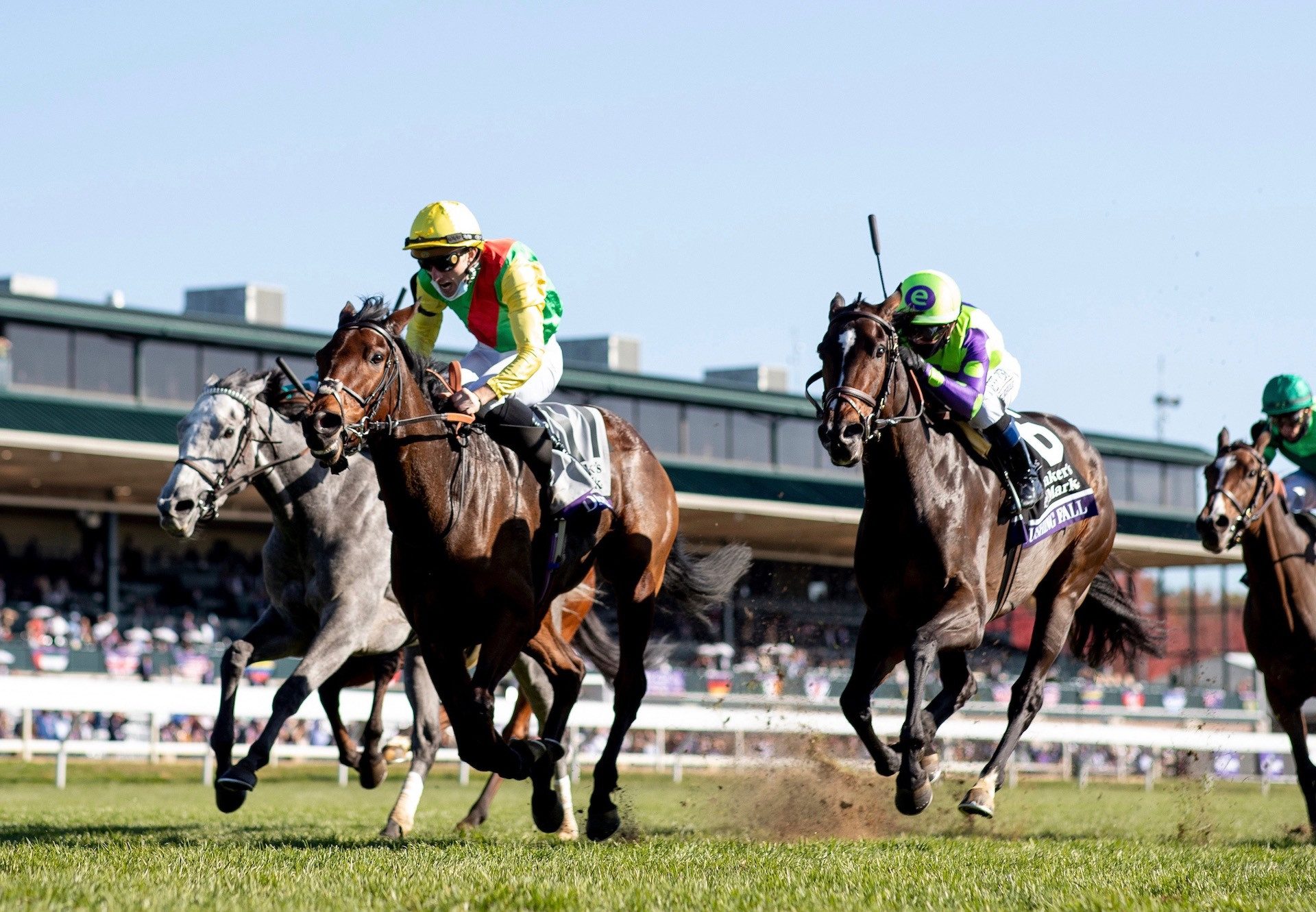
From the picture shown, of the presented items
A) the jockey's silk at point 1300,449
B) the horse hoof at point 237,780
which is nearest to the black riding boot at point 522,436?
the horse hoof at point 237,780

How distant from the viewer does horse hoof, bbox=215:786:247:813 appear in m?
5.76

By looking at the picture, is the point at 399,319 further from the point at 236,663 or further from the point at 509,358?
the point at 236,663

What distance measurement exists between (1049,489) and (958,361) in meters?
0.77

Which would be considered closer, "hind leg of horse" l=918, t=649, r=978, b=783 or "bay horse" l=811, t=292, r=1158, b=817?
"bay horse" l=811, t=292, r=1158, b=817

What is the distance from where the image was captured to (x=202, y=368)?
982 inches

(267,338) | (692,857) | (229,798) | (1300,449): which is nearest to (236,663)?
(229,798)

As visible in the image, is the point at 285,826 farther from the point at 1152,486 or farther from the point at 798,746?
the point at 1152,486

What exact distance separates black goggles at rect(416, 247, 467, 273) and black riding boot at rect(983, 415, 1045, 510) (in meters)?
2.15

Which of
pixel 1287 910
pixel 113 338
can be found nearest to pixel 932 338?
pixel 1287 910

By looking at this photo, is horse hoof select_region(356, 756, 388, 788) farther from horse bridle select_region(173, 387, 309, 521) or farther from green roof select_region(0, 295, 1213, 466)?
green roof select_region(0, 295, 1213, 466)

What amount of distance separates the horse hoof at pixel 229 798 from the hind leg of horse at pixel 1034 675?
8.68ft

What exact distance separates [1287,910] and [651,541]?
3353 millimetres

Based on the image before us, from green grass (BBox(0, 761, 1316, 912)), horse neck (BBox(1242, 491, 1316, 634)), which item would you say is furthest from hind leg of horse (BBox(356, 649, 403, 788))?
horse neck (BBox(1242, 491, 1316, 634))

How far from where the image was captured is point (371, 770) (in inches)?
280
